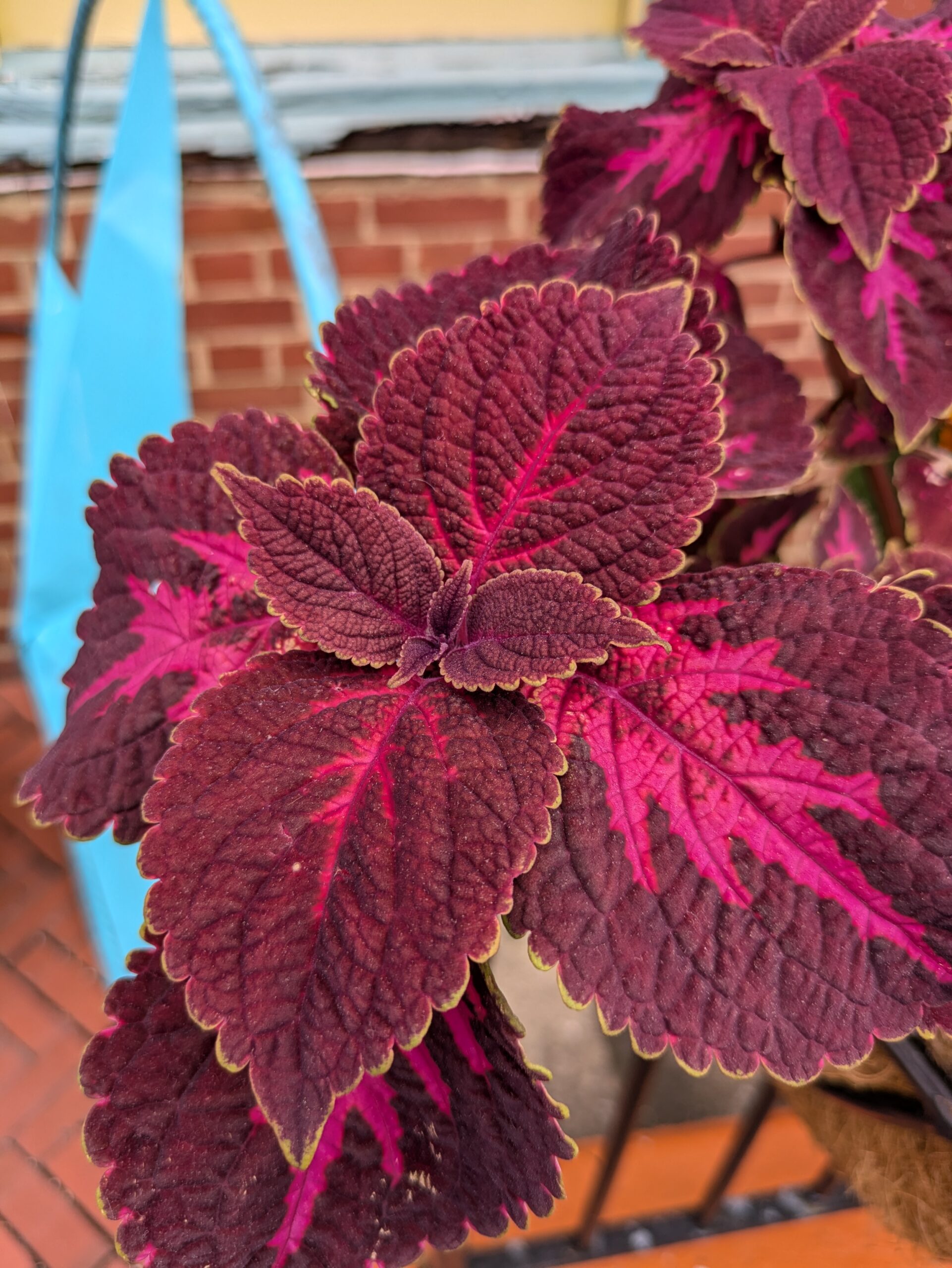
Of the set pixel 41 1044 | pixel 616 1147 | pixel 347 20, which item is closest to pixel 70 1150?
pixel 41 1044

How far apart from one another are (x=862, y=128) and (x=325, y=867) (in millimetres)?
442

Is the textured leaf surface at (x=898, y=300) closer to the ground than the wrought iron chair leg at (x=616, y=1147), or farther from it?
farther from it

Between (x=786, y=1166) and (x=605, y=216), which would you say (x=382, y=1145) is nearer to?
(x=605, y=216)

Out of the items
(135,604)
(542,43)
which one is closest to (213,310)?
(542,43)

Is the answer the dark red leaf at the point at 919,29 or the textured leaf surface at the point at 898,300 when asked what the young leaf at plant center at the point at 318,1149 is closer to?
the textured leaf surface at the point at 898,300

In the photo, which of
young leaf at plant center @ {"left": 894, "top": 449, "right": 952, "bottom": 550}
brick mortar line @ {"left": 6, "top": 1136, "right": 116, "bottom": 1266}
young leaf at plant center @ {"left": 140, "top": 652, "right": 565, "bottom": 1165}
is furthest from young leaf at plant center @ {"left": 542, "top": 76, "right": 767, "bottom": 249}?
brick mortar line @ {"left": 6, "top": 1136, "right": 116, "bottom": 1266}

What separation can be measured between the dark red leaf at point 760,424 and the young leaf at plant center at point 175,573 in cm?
20

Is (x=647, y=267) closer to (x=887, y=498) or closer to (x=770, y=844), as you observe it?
(x=770, y=844)

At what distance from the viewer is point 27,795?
16.0 inches

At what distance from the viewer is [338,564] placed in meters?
0.39

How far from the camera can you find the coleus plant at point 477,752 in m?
0.33

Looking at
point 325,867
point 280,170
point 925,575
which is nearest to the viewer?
point 325,867

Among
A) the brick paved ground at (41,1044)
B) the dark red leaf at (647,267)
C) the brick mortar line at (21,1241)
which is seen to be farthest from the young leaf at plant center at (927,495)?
the brick mortar line at (21,1241)

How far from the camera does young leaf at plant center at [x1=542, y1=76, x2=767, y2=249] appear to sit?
558 mm
